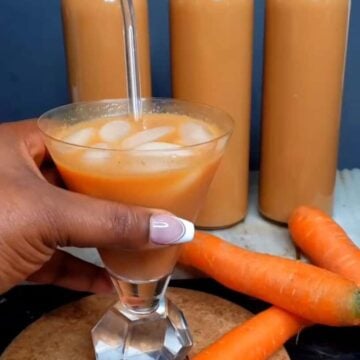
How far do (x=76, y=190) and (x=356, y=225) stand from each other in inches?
16.3

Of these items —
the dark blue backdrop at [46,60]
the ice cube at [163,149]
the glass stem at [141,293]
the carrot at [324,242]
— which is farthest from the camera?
the dark blue backdrop at [46,60]

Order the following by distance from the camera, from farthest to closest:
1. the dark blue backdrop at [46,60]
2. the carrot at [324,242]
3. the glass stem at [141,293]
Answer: the dark blue backdrop at [46,60] → the carrot at [324,242] → the glass stem at [141,293]

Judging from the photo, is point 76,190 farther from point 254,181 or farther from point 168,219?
point 254,181

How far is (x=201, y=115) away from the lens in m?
0.64

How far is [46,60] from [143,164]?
1.55 ft

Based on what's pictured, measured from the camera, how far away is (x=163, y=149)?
1.69 ft

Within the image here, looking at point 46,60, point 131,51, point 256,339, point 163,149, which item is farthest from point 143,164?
point 46,60

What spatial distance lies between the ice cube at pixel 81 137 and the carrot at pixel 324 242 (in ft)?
1.03

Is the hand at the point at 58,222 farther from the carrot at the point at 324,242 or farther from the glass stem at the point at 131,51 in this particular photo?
the carrot at the point at 324,242

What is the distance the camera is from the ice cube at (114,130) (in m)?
0.57

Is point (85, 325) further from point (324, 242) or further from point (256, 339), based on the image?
point (324, 242)

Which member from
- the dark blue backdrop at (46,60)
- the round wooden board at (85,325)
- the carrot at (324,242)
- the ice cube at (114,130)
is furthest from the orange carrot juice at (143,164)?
the dark blue backdrop at (46,60)

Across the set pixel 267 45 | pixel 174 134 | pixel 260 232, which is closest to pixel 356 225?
pixel 260 232

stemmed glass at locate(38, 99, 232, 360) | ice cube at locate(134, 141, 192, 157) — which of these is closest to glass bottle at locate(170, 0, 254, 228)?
stemmed glass at locate(38, 99, 232, 360)
